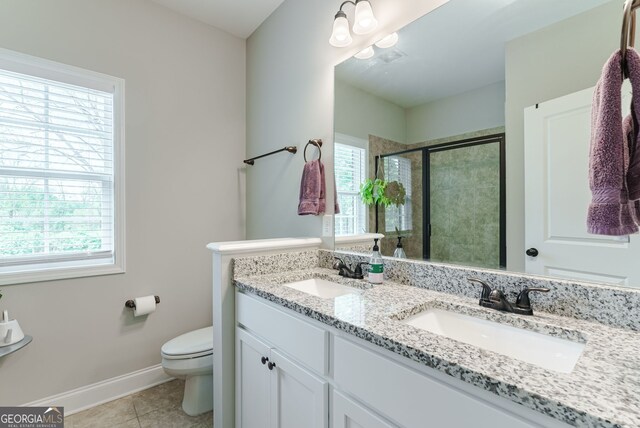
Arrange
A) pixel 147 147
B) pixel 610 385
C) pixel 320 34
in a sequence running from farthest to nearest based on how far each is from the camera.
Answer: pixel 147 147
pixel 320 34
pixel 610 385

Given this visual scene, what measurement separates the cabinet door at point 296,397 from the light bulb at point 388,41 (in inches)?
60.1

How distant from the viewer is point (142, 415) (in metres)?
1.79

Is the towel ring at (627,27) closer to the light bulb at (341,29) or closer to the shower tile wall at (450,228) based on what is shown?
the shower tile wall at (450,228)

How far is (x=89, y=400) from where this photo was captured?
187cm

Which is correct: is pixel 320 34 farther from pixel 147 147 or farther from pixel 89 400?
pixel 89 400

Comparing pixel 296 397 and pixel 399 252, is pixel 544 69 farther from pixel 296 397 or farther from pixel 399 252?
pixel 296 397

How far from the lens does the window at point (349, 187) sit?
1630mm

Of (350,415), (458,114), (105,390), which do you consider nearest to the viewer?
(350,415)

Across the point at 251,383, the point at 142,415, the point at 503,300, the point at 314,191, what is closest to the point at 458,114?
the point at 503,300

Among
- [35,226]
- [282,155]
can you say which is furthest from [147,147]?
[282,155]

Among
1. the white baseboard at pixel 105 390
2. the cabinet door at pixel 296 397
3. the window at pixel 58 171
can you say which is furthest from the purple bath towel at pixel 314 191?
the white baseboard at pixel 105 390

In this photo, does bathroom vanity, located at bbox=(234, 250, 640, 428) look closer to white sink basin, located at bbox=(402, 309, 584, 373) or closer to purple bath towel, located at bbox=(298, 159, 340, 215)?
white sink basin, located at bbox=(402, 309, 584, 373)

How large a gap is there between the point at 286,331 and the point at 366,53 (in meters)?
1.44

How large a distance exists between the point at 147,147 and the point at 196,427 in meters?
1.84
